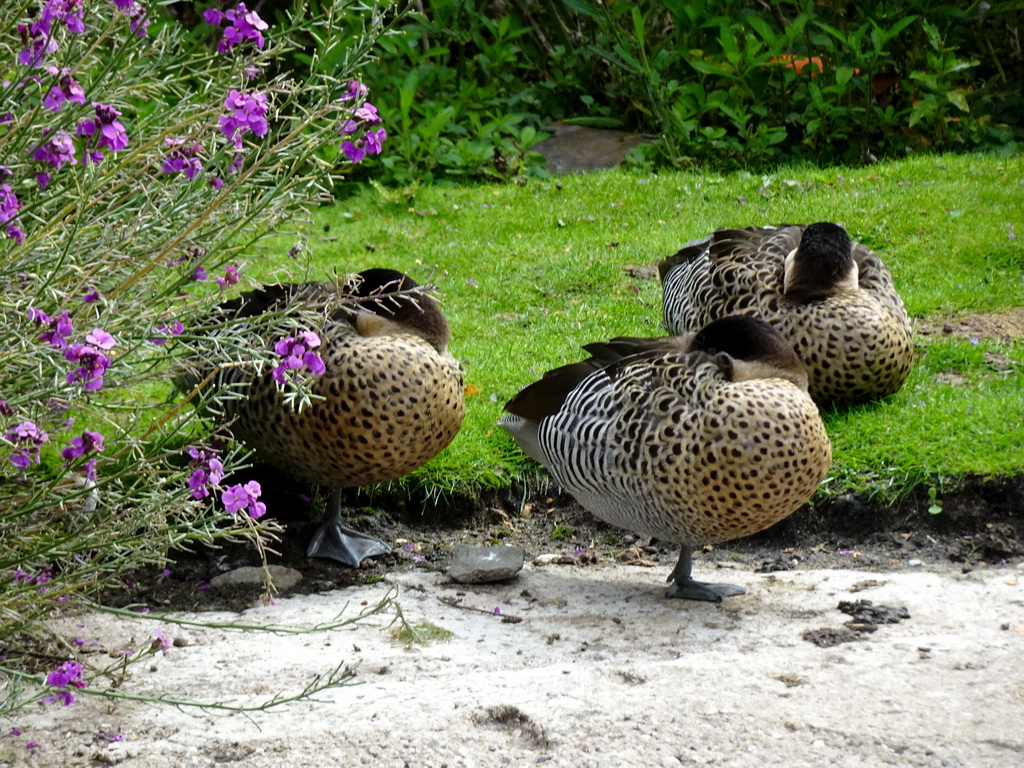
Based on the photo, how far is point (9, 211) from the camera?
2549 mm

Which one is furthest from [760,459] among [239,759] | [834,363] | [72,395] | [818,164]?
[818,164]

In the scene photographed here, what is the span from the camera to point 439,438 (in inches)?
170

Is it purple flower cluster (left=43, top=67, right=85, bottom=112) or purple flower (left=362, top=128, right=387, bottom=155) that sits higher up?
purple flower cluster (left=43, top=67, right=85, bottom=112)

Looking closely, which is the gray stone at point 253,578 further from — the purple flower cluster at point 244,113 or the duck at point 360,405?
the purple flower cluster at point 244,113

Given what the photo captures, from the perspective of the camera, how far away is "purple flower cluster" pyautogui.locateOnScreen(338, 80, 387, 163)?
296 cm

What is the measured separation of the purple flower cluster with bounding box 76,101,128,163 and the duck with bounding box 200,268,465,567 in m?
1.19

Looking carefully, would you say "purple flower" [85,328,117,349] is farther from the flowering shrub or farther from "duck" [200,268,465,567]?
"duck" [200,268,465,567]

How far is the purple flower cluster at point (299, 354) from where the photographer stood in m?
2.71

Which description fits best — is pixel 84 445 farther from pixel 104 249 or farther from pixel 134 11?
pixel 134 11

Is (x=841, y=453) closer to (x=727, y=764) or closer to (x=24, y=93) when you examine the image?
(x=727, y=764)

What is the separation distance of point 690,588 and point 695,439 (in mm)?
565

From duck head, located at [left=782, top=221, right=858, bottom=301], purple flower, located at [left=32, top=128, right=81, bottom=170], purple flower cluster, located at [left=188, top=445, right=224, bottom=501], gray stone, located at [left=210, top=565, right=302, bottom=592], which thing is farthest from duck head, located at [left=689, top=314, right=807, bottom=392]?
purple flower, located at [left=32, top=128, right=81, bottom=170]

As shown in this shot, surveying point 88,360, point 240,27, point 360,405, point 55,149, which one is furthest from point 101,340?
point 360,405

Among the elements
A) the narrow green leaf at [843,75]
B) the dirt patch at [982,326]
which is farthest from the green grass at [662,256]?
the narrow green leaf at [843,75]
